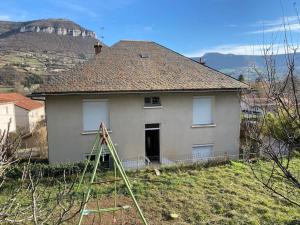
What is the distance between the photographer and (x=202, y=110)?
2000 centimetres

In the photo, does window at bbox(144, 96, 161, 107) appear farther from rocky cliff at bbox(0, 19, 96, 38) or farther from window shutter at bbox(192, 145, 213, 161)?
rocky cliff at bbox(0, 19, 96, 38)

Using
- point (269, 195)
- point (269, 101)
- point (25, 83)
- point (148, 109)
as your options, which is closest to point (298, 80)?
point (269, 101)

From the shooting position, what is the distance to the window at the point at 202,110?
19.8 meters

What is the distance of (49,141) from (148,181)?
274 inches

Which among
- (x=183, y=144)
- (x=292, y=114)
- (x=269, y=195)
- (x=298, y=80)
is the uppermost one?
(x=298, y=80)

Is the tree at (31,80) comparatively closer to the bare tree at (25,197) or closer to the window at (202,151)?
the window at (202,151)

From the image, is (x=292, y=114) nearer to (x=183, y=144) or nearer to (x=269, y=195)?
(x=269, y=195)

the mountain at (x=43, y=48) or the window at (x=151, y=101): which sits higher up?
the mountain at (x=43, y=48)

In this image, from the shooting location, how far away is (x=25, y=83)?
8038 cm

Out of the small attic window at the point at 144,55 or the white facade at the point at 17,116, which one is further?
the white facade at the point at 17,116

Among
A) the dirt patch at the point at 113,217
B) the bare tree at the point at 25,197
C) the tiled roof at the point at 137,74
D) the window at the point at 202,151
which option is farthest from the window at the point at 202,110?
the bare tree at the point at 25,197

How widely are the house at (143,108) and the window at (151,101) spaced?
0.06m

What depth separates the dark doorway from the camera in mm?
19391

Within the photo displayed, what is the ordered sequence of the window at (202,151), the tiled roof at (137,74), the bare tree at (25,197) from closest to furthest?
1. the bare tree at (25,197)
2. the tiled roof at (137,74)
3. the window at (202,151)
